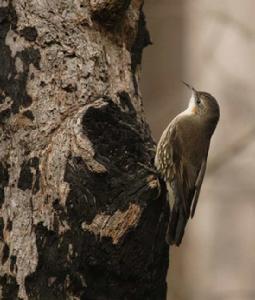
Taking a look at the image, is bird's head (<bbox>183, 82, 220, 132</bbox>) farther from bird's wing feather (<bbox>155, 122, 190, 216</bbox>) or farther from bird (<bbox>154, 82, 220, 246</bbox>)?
bird's wing feather (<bbox>155, 122, 190, 216</bbox>)

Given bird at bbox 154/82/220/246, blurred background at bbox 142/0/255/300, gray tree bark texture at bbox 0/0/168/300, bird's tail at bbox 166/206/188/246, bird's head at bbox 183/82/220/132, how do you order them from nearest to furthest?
gray tree bark texture at bbox 0/0/168/300 < bird's tail at bbox 166/206/188/246 < bird at bbox 154/82/220/246 < bird's head at bbox 183/82/220/132 < blurred background at bbox 142/0/255/300

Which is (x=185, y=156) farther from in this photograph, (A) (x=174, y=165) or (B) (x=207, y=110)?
(B) (x=207, y=110)

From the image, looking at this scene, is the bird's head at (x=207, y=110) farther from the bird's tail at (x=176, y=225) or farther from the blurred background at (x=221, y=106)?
the blurred background at (x=221, y=106)

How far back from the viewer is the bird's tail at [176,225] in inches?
209

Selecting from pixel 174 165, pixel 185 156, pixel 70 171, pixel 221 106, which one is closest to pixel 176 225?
pixel 174 165

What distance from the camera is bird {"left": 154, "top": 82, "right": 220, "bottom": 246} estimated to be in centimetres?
561

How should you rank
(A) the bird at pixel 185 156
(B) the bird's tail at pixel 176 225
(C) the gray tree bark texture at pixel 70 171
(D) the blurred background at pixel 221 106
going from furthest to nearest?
1. (D) the blurred background at pixel 221 106
2. (A) the bird at pixel 185 156
3. (B) the bird's tail at pixel 176 225
4. (C) the gray tree bark texture at pixel 70 171

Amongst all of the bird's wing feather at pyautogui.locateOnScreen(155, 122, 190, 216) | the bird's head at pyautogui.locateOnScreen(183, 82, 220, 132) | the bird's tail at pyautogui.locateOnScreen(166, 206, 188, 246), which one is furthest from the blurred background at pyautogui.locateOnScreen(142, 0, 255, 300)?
the bird's tail at pyautogui.locateOnScreen(166, 206, 188, 246)

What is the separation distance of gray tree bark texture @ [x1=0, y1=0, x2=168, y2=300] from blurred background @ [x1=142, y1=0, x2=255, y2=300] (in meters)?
4.46

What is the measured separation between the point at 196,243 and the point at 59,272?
5.85m

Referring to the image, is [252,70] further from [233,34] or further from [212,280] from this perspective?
[212,280]

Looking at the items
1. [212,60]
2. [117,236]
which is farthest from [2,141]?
[212,60]

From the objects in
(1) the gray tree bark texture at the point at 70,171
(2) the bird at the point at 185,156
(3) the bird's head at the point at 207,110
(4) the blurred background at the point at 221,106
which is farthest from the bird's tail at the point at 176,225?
(4) the blurred background at the point at 221,106

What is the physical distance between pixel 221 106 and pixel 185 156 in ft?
11.7
